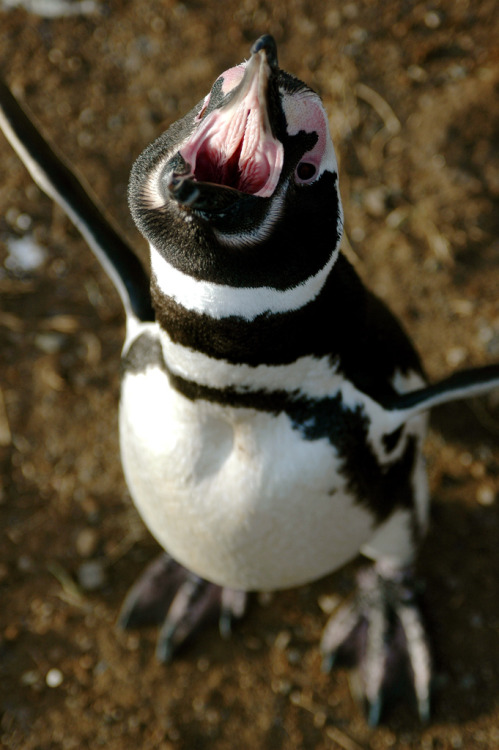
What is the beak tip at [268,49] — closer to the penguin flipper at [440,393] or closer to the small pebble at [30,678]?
the penguin flipper at [440,393]

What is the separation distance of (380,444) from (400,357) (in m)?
0.18

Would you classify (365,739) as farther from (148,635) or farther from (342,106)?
(342,106)

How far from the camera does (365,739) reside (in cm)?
141

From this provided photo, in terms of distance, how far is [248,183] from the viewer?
659 millimetres

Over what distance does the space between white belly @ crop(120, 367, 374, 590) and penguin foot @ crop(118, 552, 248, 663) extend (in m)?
0.33

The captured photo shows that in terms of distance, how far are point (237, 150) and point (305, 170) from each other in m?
0.07

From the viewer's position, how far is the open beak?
0.60 meters

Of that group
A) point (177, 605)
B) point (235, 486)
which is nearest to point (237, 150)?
point (235, 486)

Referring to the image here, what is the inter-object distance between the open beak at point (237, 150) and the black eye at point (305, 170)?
4cm

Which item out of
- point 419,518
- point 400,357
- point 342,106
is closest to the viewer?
point 400,357

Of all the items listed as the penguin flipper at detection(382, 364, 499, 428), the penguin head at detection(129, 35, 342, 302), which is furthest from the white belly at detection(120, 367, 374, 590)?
the penguin head at detection(129, 35, 342, 302)

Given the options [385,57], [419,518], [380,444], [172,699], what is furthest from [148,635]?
[385,57]

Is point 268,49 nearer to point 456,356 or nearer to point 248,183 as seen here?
point 248,183

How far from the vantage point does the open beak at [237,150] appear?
598mm
